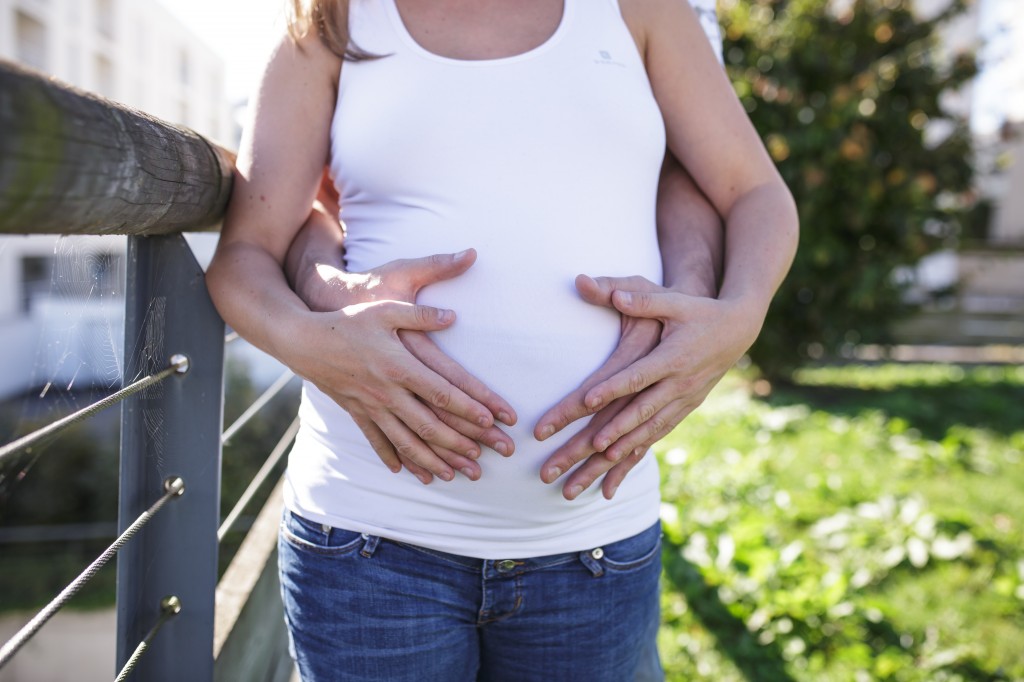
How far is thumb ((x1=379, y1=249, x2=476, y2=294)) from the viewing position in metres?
1.10

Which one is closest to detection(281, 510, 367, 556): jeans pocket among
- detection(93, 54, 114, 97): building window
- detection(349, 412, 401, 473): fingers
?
detection(349, 412, 401, 473): fingers

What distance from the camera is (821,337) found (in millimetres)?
6438

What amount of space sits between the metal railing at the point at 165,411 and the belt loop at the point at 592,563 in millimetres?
572

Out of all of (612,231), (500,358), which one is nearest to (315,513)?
(500,358)

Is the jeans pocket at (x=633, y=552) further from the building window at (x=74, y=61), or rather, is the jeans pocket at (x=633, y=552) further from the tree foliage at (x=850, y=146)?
the building window at (x=74, y=61)

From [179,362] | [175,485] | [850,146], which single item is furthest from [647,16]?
[850,146]

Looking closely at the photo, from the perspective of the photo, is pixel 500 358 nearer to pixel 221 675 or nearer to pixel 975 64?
pixel 221 675

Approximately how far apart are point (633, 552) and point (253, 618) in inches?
35.6

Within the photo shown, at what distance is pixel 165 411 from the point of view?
1.24 m

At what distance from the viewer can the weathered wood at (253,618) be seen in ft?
4.94

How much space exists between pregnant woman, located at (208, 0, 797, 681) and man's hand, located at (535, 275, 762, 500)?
0.03m

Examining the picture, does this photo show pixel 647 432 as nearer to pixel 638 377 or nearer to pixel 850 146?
pixel 638 377

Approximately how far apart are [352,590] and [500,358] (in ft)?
1.22

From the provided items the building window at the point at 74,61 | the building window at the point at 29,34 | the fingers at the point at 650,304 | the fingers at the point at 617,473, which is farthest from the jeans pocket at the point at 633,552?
the building window at the point at 29,34
